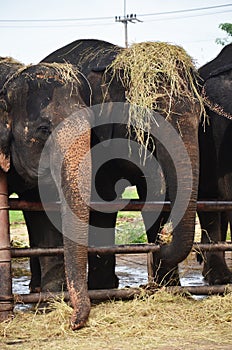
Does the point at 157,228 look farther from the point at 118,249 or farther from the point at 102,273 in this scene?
the point at 118,249

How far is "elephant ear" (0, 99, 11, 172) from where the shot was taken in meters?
5.34

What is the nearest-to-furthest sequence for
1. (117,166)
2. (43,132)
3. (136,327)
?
(136,327), (43,132), (117,166)

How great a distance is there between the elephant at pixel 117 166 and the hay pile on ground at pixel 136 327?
33cm

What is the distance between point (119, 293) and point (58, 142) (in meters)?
1.25

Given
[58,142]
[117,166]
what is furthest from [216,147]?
[58,142]

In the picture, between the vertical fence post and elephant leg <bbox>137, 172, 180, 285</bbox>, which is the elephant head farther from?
elephant leg <bbox>137, 172, 180, 285</bbox>

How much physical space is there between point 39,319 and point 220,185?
92.1 inches

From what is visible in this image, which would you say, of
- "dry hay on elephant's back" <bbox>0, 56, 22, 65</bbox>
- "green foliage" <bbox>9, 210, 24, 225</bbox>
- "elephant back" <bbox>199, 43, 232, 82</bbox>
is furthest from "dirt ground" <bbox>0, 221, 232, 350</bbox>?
"green foliage" <bbox>9, 210, 24, 225</bbox>

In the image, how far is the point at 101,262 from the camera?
6488mm

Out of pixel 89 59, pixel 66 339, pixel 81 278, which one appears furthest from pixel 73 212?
pixel 89 59

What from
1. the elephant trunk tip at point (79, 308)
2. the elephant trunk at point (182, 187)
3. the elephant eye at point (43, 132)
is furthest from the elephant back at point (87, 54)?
the elephant trunk tip at point (79, 308)

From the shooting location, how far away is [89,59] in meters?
6.32

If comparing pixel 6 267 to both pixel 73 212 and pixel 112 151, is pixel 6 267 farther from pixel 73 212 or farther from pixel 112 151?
pixel 112 151

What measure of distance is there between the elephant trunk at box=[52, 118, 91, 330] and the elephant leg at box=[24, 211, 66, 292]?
34.1 inches
